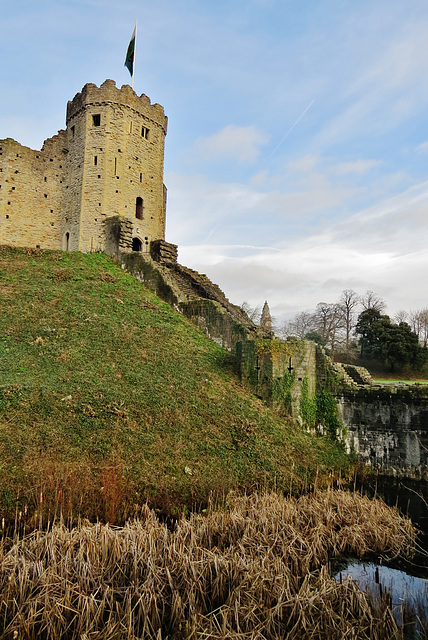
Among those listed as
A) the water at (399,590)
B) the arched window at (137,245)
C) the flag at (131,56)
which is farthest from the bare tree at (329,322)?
the water at (399,590)

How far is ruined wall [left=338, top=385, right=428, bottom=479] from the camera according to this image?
11907 millimetres

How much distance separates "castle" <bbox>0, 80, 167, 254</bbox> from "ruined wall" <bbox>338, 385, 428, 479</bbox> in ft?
51.3

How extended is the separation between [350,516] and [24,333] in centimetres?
1042

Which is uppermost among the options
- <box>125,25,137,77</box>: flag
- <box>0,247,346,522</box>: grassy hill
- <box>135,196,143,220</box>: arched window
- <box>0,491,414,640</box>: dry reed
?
<box>125,25,137,77</box>: flag

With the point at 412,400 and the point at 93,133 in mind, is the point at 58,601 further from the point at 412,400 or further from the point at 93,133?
the point at 93,133

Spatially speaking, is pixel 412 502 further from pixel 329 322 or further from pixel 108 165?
pixel 329 322

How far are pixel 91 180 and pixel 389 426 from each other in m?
21.4

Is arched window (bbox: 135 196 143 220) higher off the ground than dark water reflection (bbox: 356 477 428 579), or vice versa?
arched window (bbox: 135 196 143 220)

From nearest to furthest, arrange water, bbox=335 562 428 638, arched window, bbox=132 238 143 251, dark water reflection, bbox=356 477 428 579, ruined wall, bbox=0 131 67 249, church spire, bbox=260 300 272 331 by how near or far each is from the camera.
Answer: water, bbox=335 562 428 638 → dark water reflection, bbox=356 477 428 579 → ruined wall, bbox=0 131 67 249 → arched window, bbox=132 238 143 251 → church spire, bbox=260 300 272 331

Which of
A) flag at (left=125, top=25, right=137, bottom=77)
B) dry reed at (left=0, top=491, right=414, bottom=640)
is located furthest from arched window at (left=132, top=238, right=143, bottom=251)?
dry reed at (left=0, top=491, right=414, bottom=640)

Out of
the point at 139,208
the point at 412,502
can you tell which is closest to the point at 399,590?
the point at 412,502

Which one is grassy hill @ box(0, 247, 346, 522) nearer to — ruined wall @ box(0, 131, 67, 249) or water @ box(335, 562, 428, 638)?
water @ box(335, 562, 428, 638)

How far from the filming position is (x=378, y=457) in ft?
40.1

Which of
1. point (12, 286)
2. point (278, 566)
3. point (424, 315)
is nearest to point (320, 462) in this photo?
point (278, 566)
